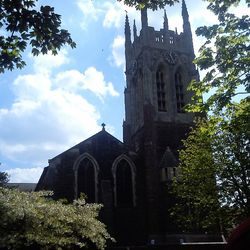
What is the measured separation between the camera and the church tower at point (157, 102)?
→ 3030cm

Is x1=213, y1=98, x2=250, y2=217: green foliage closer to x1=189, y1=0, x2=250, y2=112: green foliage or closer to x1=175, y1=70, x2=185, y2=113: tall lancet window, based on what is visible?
x1=189, y1=0, x2=250, y2=112: green foliage

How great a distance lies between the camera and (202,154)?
75.4 ft

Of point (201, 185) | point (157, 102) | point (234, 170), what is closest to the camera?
point (234, 170)

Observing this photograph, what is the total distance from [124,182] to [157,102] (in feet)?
29.6

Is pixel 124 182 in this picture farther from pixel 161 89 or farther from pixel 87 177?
pixel 161 89

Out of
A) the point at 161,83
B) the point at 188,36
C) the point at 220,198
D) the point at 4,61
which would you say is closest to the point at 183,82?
the point at 161,83

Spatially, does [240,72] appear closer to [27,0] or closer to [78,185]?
[27,0]

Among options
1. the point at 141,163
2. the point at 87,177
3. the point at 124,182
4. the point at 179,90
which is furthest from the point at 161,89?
the point at 87,177

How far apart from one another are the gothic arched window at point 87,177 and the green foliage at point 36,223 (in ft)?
47.5

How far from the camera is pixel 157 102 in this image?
35.2 m

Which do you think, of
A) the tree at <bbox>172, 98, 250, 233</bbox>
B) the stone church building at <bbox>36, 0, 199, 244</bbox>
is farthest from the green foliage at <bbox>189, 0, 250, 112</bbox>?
the stone church building at <bbox>36, 0, 199, 244</bbox>

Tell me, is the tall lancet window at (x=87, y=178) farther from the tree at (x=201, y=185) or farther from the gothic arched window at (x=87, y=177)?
the tree at (x=201, y=185)

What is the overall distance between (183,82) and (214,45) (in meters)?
27.1

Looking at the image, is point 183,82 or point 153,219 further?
point 183,82
